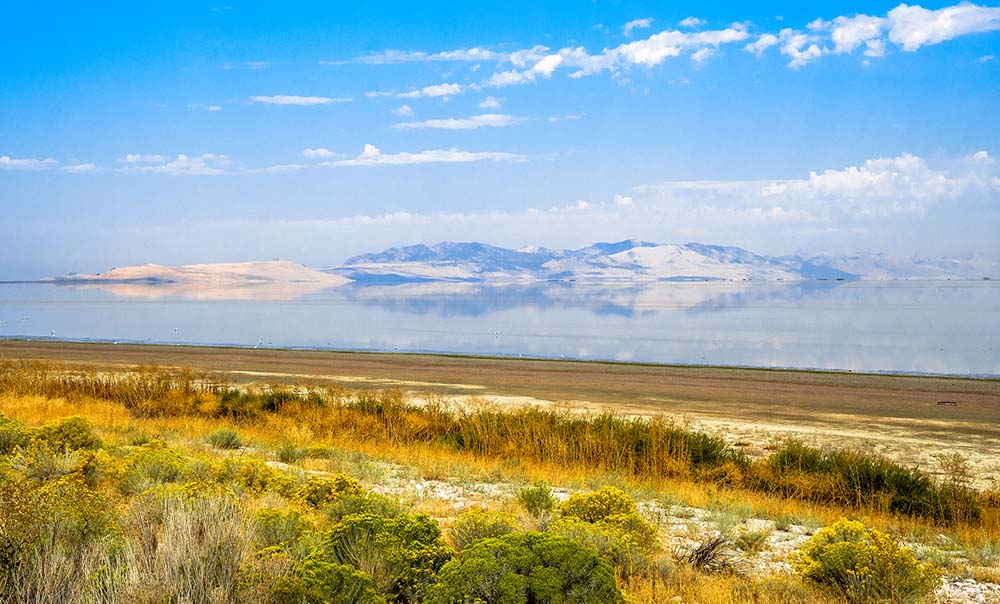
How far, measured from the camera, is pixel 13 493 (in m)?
4.89

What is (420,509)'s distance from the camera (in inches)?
322

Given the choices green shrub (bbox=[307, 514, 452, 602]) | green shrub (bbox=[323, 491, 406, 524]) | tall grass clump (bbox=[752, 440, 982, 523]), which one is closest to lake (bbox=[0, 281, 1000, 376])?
tall grass clump (bbox=[752, 440, 982, 523])

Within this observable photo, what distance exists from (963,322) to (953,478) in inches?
2799

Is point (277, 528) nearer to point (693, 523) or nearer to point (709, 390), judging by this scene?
point (693, 523)

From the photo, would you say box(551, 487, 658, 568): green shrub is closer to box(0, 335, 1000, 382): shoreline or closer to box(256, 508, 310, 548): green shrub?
box(256, 508, 310, 548): green shrub

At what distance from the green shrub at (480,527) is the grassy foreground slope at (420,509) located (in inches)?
0.6

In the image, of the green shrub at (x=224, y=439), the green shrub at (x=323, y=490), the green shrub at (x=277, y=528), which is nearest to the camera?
the green shrub at (x=277, y=528)

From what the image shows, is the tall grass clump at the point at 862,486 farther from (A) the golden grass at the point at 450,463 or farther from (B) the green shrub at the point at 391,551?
(B) the green shrub at the point at 391,551

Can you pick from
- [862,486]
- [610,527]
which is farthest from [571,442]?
[610,527]

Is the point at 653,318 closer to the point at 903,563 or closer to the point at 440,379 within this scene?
the point at 440,379

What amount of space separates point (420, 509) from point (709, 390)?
73.0 feet

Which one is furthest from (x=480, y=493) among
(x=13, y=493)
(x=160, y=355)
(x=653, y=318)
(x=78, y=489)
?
(x=653, y=318)

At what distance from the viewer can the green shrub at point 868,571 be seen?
5.62 metres

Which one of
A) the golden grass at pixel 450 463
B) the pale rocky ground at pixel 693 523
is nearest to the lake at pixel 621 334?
the golden grass at pixel 450 463
